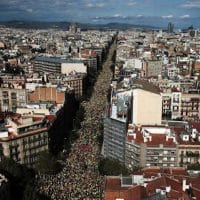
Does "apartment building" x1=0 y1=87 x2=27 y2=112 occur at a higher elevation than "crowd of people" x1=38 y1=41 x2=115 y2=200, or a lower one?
higher

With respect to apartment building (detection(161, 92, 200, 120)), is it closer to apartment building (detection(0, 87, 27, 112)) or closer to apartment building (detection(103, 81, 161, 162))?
apartment building (detection(103, 81, 161, 162))

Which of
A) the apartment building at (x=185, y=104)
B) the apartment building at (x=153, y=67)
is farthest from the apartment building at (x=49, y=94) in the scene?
the apartment building at (x=153, y=67)

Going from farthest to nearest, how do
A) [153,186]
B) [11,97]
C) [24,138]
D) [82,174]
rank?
[11,97] < [82,174] < [24,138] < [153,186]

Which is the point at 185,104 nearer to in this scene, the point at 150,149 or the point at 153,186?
the point at 150,149

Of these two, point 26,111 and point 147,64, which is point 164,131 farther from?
point 147,64

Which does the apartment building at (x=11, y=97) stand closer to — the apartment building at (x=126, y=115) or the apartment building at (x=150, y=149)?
the apartment building at (x=126, y=115)

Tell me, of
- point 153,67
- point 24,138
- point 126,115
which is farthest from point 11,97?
point 153,67

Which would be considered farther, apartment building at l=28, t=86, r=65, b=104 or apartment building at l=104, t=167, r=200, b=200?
apartment building at l=28, t=86, r=65, b=104

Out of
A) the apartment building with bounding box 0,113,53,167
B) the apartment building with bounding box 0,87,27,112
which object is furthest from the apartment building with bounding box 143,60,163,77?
the apartment building with bounding box 0,113,53,167

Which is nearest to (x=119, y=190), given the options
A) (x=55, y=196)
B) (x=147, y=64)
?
(x=55, y=196)
